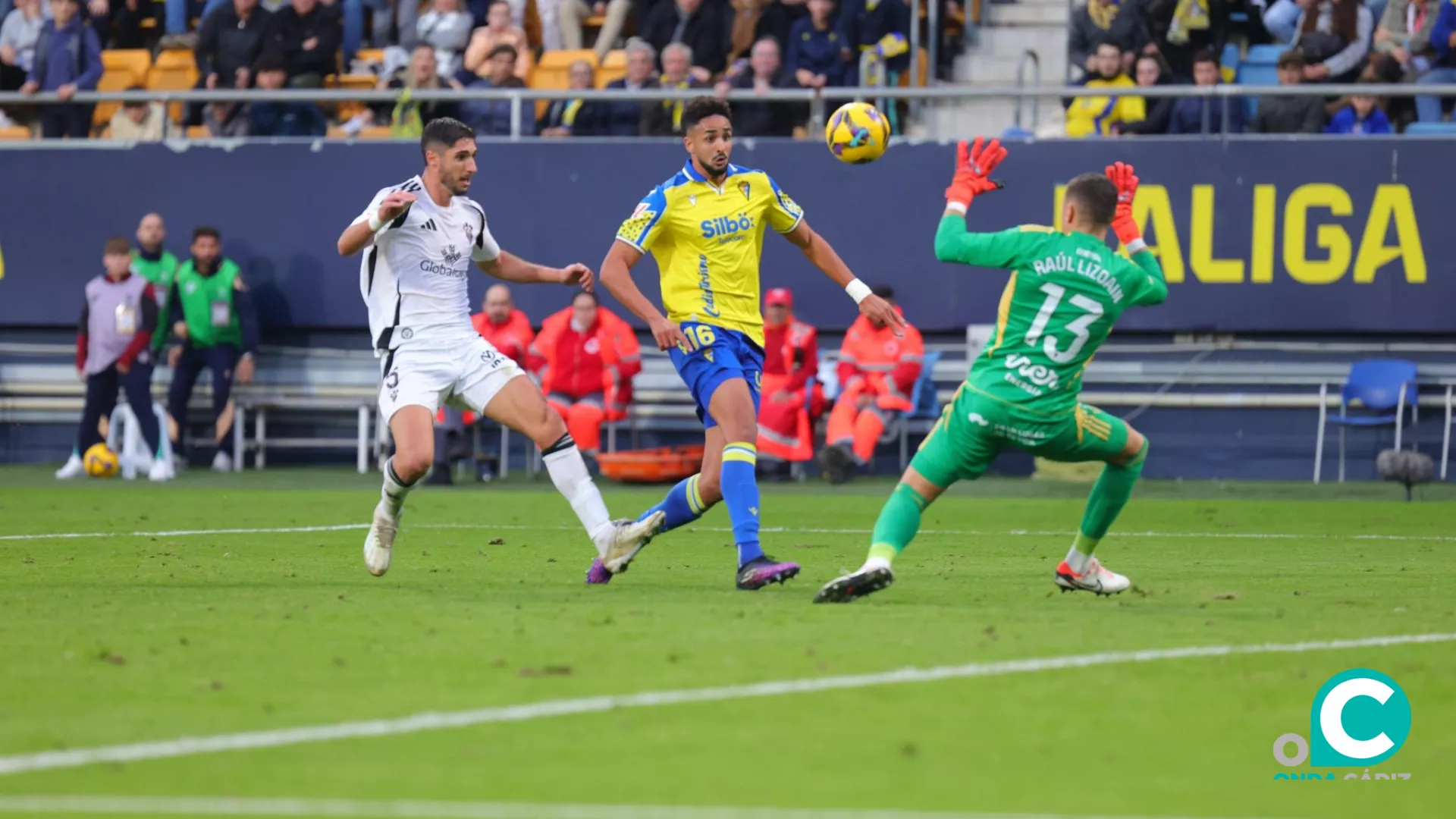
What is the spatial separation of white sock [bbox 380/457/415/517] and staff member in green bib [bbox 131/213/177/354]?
11.4m

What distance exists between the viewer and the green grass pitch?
15.1 ft

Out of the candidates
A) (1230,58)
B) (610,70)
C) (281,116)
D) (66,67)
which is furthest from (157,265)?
(1230,58)

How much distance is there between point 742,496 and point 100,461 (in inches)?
Answer: 488

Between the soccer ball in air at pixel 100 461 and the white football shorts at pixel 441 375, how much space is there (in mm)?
10866

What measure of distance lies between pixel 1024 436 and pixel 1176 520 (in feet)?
21.5

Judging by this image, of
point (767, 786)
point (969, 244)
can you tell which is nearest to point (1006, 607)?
point (969, 244)

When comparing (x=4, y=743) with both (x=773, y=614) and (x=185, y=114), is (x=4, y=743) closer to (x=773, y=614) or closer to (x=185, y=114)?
(x=773, y=614)

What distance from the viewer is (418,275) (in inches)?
371

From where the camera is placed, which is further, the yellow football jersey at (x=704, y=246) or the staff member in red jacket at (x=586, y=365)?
the staff member in red jacket at (x=586, y=365)

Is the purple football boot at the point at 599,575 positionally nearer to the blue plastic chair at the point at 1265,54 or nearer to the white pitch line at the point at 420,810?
the white pitch line at the point at 420,810

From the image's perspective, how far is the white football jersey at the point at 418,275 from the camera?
9.36m

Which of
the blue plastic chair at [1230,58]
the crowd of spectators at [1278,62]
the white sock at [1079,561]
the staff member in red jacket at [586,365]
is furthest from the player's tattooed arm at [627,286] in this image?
the blue plastic chair at [1230,58]

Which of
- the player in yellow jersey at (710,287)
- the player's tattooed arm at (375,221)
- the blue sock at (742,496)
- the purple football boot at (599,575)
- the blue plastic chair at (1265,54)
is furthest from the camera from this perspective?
the blue plastic chair at (1265,54)

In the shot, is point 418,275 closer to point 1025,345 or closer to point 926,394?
point 1025,345
